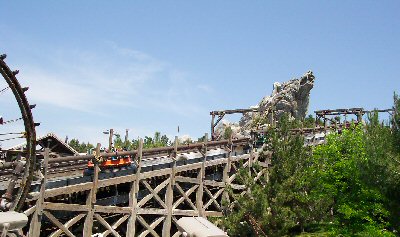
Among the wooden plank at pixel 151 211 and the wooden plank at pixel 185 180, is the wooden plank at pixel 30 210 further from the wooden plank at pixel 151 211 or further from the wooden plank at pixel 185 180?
the wooden plank at pixel 185 180

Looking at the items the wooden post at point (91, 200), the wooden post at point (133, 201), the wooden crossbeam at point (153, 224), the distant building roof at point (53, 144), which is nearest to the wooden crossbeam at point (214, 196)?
the wooden crossbeam at point (153, 224)

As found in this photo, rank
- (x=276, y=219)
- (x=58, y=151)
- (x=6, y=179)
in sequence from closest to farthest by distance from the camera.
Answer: (x=6, y=179) < (x=276, y=219) < (x=58, y=151)

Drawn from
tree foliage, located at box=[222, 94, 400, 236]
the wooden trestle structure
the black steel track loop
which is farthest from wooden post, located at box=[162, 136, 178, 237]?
the black steel track loop

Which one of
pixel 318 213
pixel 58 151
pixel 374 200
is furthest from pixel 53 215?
pixel 374 200

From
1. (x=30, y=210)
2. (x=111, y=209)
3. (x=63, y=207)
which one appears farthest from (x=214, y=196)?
(x=30, y=210)

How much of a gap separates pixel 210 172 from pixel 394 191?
12737mm

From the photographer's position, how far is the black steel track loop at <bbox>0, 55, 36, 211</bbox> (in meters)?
13.8

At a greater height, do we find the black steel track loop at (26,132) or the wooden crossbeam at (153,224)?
the black steel track loop at (26,132)

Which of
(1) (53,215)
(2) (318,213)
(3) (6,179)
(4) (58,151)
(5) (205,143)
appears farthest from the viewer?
(4) (58,151)

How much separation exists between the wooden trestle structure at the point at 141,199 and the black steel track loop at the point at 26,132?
1.88ft

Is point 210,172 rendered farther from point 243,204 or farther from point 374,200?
point 374,200

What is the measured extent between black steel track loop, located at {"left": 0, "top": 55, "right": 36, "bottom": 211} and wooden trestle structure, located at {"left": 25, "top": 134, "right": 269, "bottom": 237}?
574mm

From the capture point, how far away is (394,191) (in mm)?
11953

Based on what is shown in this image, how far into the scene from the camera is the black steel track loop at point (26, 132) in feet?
45.2
